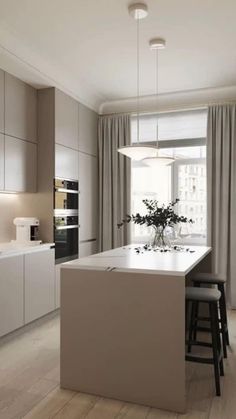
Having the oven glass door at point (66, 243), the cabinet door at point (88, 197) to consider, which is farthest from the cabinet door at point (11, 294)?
the cabinet door at point (88, 197)

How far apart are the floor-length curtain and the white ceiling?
0.50 m

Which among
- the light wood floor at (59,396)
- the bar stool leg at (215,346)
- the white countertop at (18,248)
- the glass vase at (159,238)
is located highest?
the glass vase at (159,238)

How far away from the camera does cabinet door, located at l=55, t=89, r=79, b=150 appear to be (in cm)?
418

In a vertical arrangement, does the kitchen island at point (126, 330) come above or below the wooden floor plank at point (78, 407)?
above

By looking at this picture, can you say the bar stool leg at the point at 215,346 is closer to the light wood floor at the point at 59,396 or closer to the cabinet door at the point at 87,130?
the light wood floor at the point at 59,396

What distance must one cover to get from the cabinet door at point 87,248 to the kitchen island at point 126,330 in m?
2.24

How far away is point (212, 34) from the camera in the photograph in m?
3.22

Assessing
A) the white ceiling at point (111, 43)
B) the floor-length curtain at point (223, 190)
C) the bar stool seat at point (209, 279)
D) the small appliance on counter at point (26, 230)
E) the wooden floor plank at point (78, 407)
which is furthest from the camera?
the floor-length curtain at point (223, 190)

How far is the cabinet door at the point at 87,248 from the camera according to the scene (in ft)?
15.6

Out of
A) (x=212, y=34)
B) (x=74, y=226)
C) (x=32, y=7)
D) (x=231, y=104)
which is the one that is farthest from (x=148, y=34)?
(x=74, y=226)

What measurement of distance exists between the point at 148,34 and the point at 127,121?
1903 mm

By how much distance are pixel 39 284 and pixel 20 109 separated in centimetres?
191

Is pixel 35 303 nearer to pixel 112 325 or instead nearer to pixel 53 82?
pixel 112 325

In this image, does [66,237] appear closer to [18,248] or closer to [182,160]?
[18,248]
